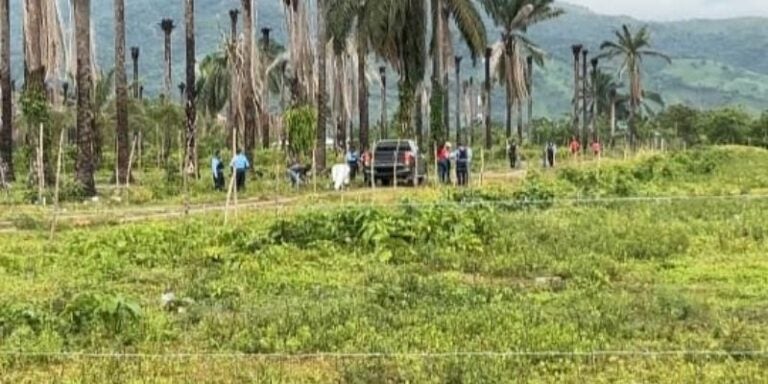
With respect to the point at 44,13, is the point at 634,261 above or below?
below

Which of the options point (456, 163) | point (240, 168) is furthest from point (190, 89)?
point (456, 163)

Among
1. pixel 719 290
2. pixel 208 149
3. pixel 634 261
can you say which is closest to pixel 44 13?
pixel 634 261

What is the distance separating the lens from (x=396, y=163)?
134 feet

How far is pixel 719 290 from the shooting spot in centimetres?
1667

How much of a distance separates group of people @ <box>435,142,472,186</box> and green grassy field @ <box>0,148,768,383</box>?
13.4m

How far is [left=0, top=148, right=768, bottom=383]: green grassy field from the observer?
464 inches

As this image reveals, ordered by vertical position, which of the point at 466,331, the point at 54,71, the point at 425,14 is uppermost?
the point at 425,14

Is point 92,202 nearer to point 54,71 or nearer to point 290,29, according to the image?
point 54,71

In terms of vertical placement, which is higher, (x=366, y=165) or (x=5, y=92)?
(x=5, y=92)

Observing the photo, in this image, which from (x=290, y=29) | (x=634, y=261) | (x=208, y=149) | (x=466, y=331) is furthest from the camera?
(x=208, y=149)

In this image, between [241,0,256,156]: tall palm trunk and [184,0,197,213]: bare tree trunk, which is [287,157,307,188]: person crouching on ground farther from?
[241,0,256,156]: tall palm trunk

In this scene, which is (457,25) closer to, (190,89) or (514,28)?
(190,89)

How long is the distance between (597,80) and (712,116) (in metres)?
21.7

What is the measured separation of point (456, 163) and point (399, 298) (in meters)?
26.8
